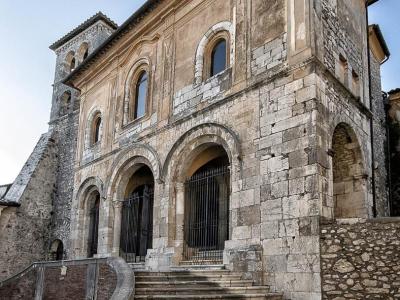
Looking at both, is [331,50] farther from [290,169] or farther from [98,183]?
[98,183]

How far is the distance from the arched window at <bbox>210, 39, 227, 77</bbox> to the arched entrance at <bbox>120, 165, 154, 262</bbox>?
4051 mm

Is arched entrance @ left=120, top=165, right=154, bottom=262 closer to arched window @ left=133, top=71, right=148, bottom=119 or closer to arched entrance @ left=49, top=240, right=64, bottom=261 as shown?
arched window @ left=133, top=71, right=148, bottom=119

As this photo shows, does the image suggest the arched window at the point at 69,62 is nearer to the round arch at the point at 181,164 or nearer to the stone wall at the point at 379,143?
the round arch at the point at 181,164

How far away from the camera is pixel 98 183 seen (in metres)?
14.8

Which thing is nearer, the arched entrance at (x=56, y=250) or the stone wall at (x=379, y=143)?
the stone wall at (x=379, y=143)

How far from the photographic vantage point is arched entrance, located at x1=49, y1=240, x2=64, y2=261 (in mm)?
18984

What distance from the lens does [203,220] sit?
427 inches

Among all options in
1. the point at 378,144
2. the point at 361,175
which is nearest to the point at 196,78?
the point at 361,175

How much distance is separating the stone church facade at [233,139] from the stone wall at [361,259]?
10cm

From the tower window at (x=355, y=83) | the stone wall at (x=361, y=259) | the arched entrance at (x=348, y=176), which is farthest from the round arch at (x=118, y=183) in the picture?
the stone wall at (x=361, y=259)

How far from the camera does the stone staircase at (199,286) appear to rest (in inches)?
300

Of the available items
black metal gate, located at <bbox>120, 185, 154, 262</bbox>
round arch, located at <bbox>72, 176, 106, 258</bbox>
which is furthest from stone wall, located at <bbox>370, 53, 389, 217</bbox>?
round arch, located at <bbox>72, 176, 106, 258</bbox>

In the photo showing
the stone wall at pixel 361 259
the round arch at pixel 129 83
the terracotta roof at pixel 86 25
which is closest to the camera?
the stone wall at pixel 361 259

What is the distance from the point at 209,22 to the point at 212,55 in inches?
34.0
